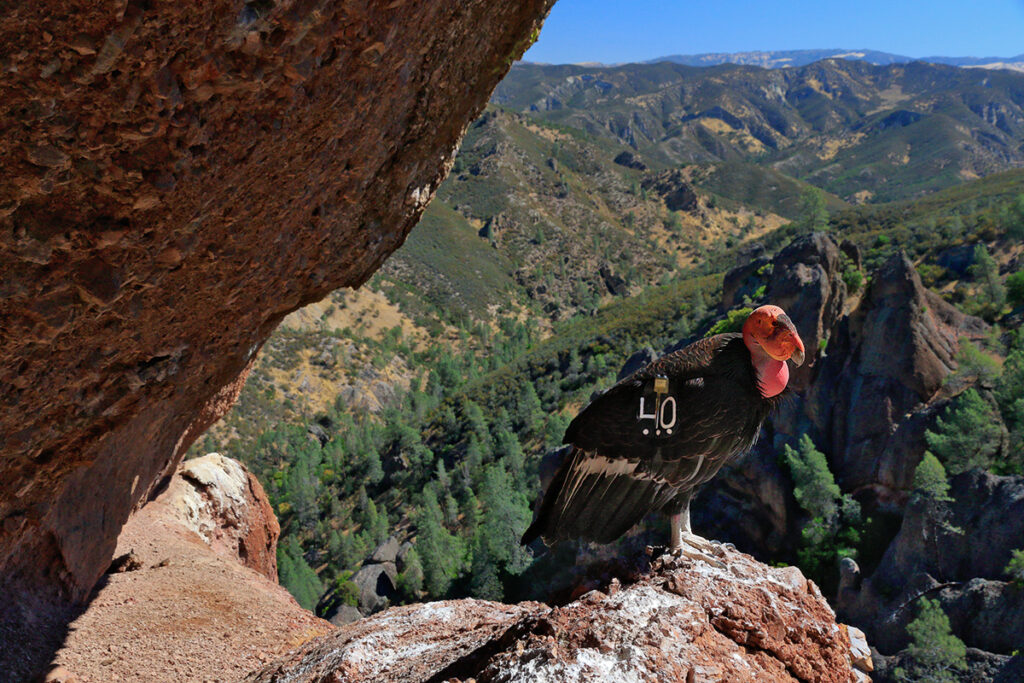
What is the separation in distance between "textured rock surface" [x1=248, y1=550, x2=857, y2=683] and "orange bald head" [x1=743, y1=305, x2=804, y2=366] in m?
2.04

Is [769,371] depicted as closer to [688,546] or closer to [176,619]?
[688,546]

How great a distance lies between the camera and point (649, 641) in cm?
418

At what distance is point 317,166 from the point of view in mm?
5262

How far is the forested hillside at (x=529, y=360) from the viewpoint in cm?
2959

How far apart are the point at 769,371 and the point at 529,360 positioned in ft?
211

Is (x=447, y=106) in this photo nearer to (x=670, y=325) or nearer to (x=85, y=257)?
(x=85, y=257)

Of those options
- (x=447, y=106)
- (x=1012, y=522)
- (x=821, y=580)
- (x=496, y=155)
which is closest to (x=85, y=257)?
(x=447, y=106)

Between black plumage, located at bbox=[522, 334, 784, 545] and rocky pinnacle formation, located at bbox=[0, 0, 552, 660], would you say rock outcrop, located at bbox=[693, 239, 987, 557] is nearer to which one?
black plumage, located at bbox=[522, 334, 784, 545]

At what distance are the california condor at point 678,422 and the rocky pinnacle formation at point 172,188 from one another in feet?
11.3

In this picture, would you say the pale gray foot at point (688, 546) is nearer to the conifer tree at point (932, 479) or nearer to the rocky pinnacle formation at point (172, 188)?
the rocky pinnacle formation at point (172, 188)

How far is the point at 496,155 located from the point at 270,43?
464 feet

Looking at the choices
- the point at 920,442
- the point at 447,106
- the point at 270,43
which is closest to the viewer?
the point at 270,43

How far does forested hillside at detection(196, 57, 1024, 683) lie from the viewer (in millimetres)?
29594

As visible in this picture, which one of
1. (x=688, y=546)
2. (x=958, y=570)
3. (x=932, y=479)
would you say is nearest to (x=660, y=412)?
→ (x=688, y=546)
